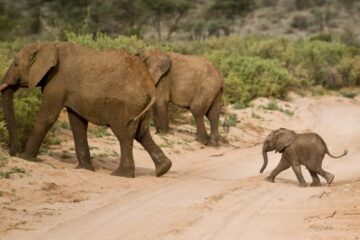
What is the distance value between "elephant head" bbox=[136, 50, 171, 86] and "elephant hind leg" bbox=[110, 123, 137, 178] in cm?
533

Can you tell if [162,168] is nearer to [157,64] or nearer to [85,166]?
[85,166]

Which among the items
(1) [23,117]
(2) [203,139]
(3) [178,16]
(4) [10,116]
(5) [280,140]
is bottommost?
(3) [178,16]

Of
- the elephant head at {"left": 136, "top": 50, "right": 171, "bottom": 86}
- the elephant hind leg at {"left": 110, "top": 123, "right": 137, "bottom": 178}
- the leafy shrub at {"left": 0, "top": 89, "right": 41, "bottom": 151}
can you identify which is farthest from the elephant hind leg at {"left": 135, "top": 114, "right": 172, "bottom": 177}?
the elephant head at {"left": 136, "top": 50, "right": 171, "bottom": 86}

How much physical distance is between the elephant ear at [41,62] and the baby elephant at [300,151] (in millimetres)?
3754

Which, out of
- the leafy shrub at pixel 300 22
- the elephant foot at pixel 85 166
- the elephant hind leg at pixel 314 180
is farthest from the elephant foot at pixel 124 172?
the leafy shrub at pixel 300 22

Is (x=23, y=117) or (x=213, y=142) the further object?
(x=213, y=142)

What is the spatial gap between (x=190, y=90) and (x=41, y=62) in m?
6.38

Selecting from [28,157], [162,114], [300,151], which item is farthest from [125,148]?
[162,114]

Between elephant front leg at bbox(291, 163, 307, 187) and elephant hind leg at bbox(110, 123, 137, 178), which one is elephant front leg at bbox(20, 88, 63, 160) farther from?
elephant front leg at bbox(291, 163, 307, 187)

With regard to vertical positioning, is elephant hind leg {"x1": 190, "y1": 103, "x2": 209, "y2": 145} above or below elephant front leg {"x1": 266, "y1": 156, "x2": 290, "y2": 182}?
below

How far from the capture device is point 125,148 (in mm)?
11781

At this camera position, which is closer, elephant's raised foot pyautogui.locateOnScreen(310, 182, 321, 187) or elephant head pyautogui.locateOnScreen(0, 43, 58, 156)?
elephant's raised foot pyautogui.locateOnScreen(310, 182, 321, 187)

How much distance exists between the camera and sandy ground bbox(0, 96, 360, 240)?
8016 millimetres

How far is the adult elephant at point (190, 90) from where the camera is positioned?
56.8ft
